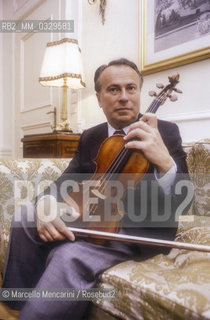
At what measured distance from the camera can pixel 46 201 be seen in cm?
82

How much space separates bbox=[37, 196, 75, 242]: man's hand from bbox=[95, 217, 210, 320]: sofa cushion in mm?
131

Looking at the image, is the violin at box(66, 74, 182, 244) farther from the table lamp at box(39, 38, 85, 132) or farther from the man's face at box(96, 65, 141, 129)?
the table lamp at box(39, 38, 85, 132)

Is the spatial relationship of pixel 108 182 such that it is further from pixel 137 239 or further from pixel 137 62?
pixel 137 62

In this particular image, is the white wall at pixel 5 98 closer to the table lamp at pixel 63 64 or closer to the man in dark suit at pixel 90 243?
the table lamp at pixel 63 64

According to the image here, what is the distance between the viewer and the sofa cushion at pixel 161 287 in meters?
0.54

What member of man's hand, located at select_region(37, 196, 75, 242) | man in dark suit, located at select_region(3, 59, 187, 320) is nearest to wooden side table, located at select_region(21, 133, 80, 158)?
man in dark suit, located at select_region(3, 59, 187, 320)

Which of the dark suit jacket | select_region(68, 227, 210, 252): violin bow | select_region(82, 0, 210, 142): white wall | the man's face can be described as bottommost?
select_region(68, 227, 210, 252): violin bow

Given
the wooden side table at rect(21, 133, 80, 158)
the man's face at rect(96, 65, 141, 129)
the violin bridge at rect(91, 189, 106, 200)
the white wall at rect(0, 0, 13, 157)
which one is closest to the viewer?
the violin bridge at rect(91, 189, 106, 200)

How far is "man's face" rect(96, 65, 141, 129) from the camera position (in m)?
0.89

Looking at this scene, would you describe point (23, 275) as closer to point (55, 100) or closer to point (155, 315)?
point (155, 315)

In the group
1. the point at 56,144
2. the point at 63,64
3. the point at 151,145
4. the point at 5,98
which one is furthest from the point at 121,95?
the point at 5,98

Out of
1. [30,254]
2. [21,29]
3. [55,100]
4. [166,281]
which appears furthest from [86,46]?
[166,281]

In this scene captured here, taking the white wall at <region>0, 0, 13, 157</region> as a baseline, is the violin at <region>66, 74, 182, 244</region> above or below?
below

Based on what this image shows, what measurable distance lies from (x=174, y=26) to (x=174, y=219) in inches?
39.2
